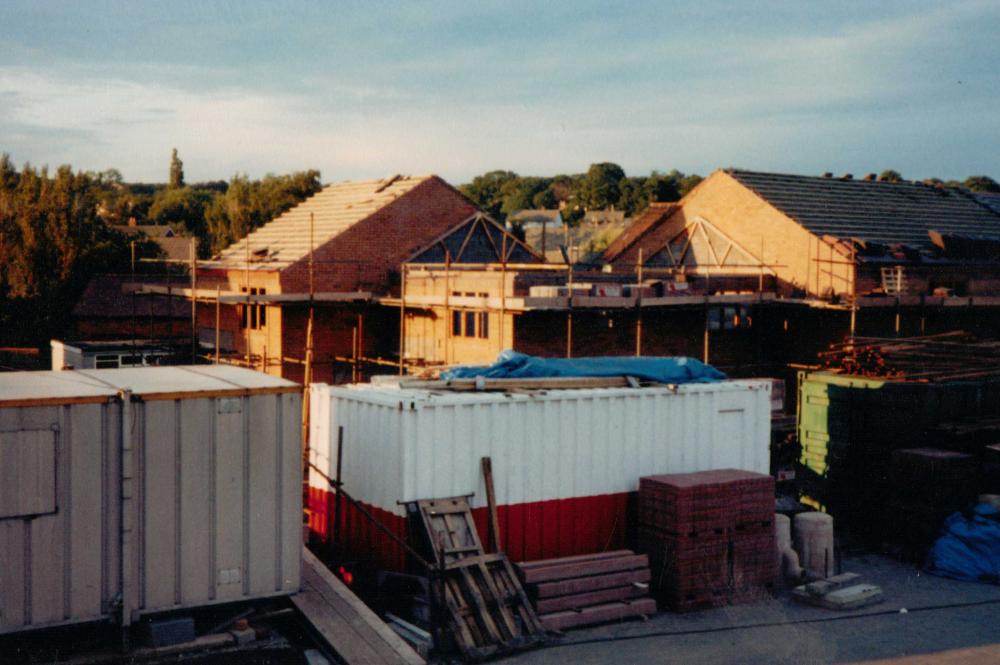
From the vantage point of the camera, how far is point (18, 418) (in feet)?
30.0

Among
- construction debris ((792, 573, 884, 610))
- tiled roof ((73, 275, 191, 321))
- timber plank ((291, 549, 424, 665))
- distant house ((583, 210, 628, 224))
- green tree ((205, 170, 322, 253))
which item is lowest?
construction debris ((792, 573, 884, 610))

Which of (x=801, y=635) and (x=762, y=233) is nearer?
(x=801, y=635)

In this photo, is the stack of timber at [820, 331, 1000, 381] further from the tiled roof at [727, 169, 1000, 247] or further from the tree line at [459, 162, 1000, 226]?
the tree line at [459, 162, 1000, 226]

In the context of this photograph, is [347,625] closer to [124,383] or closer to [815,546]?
[124,383]

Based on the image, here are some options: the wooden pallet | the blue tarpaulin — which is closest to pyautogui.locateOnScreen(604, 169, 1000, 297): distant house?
the blue tarpaulin

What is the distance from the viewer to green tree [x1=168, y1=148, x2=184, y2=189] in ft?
571

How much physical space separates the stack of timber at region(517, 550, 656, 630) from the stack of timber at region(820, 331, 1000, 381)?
7743 millimetres

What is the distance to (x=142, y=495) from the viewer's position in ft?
32.1

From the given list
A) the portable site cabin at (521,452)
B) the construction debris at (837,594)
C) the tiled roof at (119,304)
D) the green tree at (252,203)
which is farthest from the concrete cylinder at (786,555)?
the green tree at (252,203)

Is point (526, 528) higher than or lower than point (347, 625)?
higher

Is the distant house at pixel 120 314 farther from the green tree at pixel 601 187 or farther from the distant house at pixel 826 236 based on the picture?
the green tree at pixel 601 187

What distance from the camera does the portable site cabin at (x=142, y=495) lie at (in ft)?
30.4

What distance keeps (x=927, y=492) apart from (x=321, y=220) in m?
22.4

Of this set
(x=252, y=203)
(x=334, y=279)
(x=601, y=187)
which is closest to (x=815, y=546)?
(x=334, y=279)
